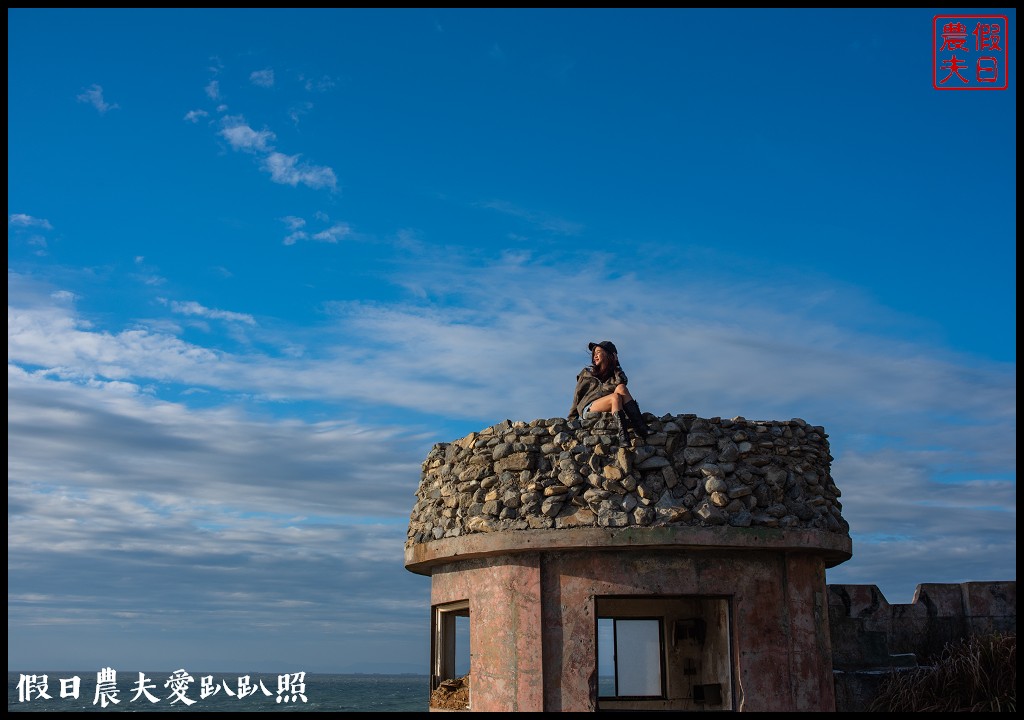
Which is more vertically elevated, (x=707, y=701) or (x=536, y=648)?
(x=536, y=648)

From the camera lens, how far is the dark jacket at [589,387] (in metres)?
12.3

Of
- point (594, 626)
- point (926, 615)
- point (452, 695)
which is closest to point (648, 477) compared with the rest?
point (594, 626)

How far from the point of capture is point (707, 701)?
13797 mm

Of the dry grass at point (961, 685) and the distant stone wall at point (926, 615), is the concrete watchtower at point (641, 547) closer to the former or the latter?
the dry grass at point (961, 685)

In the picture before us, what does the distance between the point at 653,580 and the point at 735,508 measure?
49.2 inches

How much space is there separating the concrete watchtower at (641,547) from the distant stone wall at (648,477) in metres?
0.02

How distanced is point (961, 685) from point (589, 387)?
20.2ft

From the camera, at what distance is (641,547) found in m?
10.9

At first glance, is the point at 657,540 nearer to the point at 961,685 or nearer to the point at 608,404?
the point at 608,404

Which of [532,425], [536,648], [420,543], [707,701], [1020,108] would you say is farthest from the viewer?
[707,701]

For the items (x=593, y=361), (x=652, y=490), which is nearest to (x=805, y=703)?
(x=652, y=490)

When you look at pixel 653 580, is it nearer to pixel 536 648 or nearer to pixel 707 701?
pixel 536 648

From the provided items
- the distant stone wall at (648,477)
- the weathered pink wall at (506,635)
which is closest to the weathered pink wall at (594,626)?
the weathered pink wall at (506,635)

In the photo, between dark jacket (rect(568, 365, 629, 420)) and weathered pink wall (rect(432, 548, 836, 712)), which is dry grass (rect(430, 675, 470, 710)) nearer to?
weathered pink wall (rect(432, 548, 836, 712))
